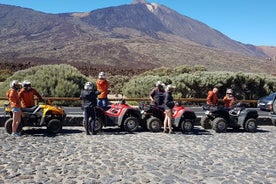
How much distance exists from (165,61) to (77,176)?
109913mm

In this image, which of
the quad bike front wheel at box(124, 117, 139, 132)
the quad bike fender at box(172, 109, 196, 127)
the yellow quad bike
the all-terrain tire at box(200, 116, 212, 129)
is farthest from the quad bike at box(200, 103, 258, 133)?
the yellow quad bike

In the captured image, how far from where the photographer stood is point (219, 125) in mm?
14000

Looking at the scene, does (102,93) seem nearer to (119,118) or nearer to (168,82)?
(119,118)

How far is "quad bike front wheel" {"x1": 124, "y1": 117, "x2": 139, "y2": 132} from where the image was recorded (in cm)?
1349

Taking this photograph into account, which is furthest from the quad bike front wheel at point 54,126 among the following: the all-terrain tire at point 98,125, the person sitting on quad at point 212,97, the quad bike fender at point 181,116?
the person sitting on quad at point 212,97

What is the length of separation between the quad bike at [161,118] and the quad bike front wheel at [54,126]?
2818 millimetres

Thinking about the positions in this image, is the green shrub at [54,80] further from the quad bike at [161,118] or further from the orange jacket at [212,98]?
the orange jacket at [212,98]

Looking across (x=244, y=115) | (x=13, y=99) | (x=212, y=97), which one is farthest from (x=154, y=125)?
(x=13, y=99)

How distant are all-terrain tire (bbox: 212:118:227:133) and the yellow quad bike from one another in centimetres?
493

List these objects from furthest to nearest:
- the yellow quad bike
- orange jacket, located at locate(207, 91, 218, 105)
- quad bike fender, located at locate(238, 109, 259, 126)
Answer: orange jacket, located at locate(207, 91, 218, 105), quad bike fender, located at locate(238, 109, 259, 126), the yellow quad bike

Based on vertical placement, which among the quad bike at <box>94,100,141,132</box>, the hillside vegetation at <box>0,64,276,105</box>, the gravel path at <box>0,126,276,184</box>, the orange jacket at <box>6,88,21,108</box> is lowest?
the gravel path at <box>0,126,276,184</box>

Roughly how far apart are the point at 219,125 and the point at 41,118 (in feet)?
18.7

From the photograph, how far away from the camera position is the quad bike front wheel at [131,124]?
531 inches

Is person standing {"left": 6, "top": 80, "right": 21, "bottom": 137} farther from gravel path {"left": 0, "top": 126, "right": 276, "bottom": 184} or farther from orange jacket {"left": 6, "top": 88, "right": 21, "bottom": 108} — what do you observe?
gravel path {"left": 0, "top": 126, "right": 276, "bottom": 184}
